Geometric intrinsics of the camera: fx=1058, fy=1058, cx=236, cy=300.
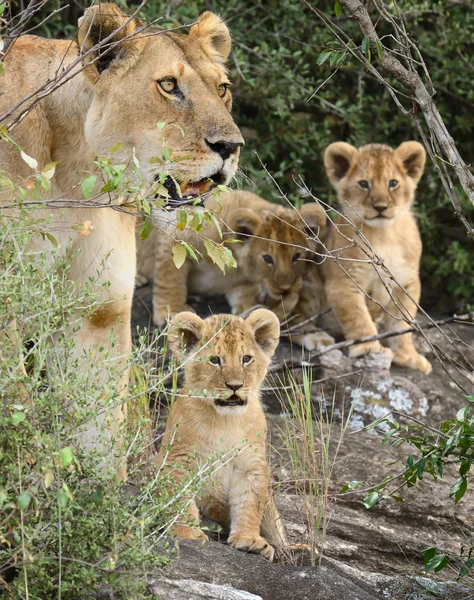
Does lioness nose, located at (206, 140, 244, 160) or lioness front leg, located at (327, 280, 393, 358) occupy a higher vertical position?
lioness nose, located at (206, 140, 244, 160)

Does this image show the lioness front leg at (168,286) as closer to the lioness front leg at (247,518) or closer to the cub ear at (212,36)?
the cub ear at (212,36)

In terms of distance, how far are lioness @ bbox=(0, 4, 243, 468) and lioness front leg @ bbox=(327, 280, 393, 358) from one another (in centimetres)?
247

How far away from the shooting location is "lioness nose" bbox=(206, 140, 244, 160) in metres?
4.30

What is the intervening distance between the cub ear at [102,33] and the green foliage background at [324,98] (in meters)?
2.77

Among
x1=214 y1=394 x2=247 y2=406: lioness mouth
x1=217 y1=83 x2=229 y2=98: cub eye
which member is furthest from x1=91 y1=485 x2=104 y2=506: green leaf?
x1=217 y1=83 x2=229 y2=98: cub eye

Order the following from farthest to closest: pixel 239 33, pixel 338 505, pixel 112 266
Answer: pixel 239 33, pixel 338 505, pixel 112 266

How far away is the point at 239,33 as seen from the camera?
7637 mm

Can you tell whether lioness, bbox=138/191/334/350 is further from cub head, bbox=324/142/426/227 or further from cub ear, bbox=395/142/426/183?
cub ear, bbox=395/142/426/183

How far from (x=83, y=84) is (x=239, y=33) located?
3381mm

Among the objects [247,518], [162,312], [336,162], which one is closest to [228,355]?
[247,518]

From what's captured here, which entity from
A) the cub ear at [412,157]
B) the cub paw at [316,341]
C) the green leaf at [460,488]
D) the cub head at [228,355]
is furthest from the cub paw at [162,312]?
the green leaf at [460,488]

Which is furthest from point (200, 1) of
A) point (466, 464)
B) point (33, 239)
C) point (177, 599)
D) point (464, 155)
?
point (177, 599)

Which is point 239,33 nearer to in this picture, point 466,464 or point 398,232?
point 398,232

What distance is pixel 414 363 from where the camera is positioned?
7051 mm
